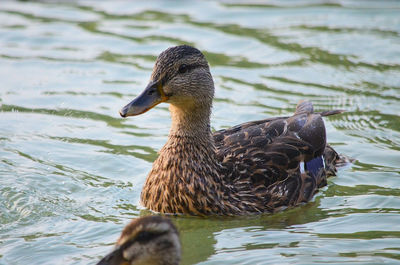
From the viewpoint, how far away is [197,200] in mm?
8789

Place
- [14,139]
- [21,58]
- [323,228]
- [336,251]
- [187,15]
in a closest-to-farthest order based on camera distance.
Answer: [336,251]
[323,228]
[14,139]
[21,58]
[187,15]

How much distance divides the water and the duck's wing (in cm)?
46

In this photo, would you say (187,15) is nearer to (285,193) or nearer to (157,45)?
(157,45)

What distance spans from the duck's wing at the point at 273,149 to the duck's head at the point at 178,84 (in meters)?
0.66

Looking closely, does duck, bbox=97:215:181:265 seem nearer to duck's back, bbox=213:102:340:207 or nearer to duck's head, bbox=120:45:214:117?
duck's head, bbox=120:45:214:117

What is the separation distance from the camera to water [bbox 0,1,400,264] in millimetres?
8172

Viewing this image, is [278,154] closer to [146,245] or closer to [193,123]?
[193,123]

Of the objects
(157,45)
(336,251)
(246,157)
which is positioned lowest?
(336,251)

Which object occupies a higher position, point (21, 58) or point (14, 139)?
point (21, 58)

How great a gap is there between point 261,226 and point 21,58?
732 cm

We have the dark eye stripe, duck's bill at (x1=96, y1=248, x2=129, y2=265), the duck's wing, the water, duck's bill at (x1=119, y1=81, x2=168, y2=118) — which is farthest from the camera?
the duck's wing

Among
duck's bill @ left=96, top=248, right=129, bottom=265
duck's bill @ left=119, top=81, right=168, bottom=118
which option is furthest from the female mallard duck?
duck's bill @ left=96, top=248, right=129, bottom=265

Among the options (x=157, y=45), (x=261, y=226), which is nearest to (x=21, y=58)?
(x=157, y=45)

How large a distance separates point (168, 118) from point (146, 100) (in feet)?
11.2
